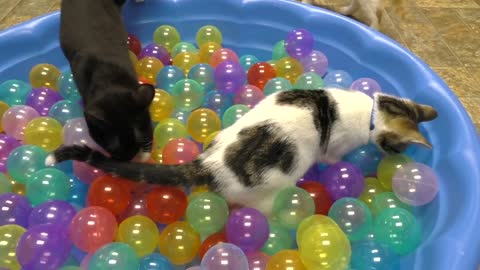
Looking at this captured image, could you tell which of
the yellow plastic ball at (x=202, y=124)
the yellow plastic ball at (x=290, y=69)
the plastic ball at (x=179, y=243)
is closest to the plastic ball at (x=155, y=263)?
the plastic ball at (x=179, y=243)

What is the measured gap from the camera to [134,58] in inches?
91.6

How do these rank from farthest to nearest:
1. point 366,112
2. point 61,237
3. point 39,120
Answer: point 39,120
point 366,112
point 61,237

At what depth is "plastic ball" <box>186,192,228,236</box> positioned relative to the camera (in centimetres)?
154

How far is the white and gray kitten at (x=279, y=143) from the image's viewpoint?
1.58m

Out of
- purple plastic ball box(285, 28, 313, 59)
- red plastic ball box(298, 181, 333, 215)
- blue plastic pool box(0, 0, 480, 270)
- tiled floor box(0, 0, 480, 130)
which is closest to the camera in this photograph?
blue plastic pool box(0, 0, 480, 270)

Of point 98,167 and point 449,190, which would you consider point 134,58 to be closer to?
point 98,167

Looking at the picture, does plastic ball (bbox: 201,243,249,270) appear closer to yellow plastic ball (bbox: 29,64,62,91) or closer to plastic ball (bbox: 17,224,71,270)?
plastic ball (bbox: 17,224,71,270)

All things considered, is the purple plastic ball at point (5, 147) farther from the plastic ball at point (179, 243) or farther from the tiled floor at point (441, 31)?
the tiled floor at point (441, 31)

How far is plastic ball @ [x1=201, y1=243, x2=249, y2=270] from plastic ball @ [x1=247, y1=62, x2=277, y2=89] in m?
1.07

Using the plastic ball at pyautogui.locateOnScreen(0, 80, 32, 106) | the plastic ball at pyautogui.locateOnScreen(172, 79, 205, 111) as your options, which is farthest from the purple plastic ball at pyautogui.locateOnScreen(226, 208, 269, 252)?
the plastic ball at pyautogui.locateOnScreen(0, 80, 32, 106)

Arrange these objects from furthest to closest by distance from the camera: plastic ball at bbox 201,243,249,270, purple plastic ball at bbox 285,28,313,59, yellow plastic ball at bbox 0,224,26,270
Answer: purple plastic ball at bbox 285,28,313,59
yellow plastic ball at bbox 0,224,26,270
plastic ball at bbox 201,243,249,270

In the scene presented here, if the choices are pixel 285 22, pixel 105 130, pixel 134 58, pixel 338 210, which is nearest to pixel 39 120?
pixel 105 130

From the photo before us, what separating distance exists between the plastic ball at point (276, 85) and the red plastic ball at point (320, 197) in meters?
0.58

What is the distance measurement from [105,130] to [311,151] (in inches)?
29.8
